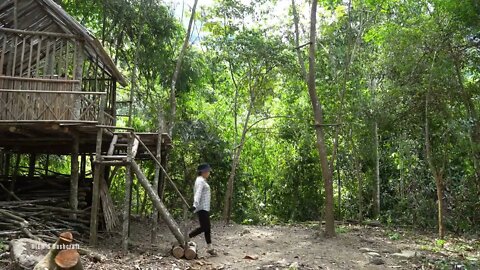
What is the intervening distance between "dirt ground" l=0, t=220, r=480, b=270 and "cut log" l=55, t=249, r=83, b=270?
1785 millimetres

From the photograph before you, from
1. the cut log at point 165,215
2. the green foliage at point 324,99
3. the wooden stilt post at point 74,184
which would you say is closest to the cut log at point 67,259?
the cut log at point 165,215

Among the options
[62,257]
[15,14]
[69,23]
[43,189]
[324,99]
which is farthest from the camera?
[324,99]

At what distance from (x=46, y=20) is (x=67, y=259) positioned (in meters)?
7.45

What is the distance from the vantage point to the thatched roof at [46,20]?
379 inches

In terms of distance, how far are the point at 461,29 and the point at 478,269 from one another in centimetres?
535

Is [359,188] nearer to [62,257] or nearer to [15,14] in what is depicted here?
[15,14]

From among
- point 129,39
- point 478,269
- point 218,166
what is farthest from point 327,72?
point 478,269

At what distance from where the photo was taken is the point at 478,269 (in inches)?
320

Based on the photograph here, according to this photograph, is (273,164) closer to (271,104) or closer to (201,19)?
(271,104)

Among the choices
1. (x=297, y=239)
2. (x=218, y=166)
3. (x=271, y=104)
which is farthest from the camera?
(x=271, y=104)

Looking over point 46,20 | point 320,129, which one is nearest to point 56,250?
point 46,20

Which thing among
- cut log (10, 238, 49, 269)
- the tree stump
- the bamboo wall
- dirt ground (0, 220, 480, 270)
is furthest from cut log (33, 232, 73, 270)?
the bamboo wall

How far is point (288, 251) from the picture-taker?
1004cm

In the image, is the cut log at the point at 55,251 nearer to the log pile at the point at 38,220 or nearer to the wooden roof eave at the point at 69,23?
the log pile at the point at 38,220
